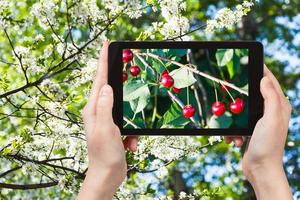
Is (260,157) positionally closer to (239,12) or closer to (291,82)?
(239,12)

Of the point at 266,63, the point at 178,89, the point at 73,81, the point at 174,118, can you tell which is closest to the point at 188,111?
the point at 178,89

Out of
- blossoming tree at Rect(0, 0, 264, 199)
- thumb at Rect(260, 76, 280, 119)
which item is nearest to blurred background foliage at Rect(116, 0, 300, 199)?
blossoming tree at Rect(0, 0, 264, 199)

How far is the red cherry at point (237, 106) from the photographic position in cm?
319

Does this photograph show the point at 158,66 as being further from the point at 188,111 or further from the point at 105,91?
the point at 105,91

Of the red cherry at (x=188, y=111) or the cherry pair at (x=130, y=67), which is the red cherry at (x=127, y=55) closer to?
the cherry pair at (x=130, y=67)

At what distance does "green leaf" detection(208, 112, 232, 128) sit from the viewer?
3210 mm

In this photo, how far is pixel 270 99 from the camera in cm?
264

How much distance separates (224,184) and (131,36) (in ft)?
11.4

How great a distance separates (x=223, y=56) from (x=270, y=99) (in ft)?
3.03

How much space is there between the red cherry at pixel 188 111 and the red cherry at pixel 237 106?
197mm

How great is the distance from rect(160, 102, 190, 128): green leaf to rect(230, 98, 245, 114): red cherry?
0.21m

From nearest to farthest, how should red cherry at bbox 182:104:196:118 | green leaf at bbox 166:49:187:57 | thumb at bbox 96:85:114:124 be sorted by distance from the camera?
thumb at bbox 96:85:114:124 < green leaf at bbox 166:49:187:57 < red cherry at bbox 182:104:196:118

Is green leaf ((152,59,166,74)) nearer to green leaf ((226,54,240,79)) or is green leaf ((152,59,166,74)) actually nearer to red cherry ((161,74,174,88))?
red cherry ((161,74,174,88))

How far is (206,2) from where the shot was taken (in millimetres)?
17391
